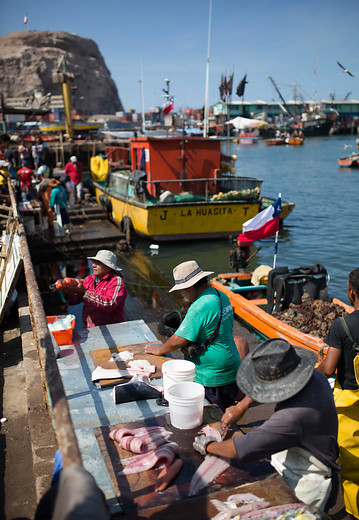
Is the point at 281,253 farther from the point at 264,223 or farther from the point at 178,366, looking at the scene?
the point at 178,366

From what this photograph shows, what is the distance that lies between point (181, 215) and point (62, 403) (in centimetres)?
1181

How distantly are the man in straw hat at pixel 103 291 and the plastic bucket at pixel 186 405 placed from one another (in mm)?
2013

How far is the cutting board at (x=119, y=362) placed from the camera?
3666mm

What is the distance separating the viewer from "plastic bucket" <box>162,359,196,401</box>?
322cm

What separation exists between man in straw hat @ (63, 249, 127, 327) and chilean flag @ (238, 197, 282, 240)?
3.98 meters

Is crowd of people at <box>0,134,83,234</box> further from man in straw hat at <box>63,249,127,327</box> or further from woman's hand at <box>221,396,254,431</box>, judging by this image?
woman's hand at <box>221,396,254,431</box>

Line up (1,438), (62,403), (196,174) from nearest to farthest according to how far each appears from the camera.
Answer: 1. (62,403)
2. (1,438)
3. (196,174)

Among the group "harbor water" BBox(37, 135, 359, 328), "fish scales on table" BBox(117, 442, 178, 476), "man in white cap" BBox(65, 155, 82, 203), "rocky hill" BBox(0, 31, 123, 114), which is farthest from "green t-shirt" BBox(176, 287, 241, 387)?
A: "rocky hill" BBox(0, 31, 123, 114)

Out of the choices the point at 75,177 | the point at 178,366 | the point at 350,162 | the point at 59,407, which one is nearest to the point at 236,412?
the point at 178,366

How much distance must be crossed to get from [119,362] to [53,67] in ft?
405

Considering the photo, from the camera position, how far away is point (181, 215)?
13.4 metres

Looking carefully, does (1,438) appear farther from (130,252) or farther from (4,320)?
(130,252)

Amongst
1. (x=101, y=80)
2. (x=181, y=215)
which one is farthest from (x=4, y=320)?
(x=101, y=80)

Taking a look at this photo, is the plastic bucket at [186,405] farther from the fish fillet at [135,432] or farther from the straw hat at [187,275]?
the straw hat at [187,275]
